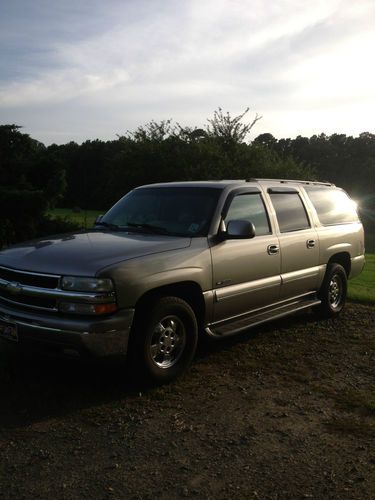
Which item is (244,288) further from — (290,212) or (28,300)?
A: (28,300)

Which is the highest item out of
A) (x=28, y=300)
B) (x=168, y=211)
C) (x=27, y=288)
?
(x=168, y=211)

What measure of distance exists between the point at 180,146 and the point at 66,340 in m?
24.2

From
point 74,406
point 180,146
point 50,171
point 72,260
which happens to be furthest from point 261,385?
point 180,146

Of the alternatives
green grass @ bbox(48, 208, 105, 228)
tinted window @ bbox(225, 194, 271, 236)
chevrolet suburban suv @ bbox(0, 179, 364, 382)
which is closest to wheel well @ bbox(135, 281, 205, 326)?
chevrolet suburban suv @ bbox(0, 179, 364, 382)

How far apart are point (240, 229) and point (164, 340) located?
1.29 meters

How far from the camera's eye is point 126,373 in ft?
15.0

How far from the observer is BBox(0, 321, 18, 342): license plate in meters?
4.34

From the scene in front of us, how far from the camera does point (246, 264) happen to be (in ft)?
17.8

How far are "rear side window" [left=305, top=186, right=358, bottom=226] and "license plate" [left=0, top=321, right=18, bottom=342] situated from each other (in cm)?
422

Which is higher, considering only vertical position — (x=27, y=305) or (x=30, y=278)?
(x=30, y=278)

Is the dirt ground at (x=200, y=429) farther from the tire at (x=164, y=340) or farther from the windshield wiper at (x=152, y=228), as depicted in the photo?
the windshield wiper at (x=152, y=228)

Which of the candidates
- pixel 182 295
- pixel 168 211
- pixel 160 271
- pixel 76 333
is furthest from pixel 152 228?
pixel 76 333

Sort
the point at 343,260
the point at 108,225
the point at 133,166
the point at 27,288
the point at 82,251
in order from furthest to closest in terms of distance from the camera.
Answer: the point at 133,166
the point at 343,260
the point at 108,225
the point at 82,251
the point at 27,288

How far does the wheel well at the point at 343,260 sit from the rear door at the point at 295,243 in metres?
0.67
